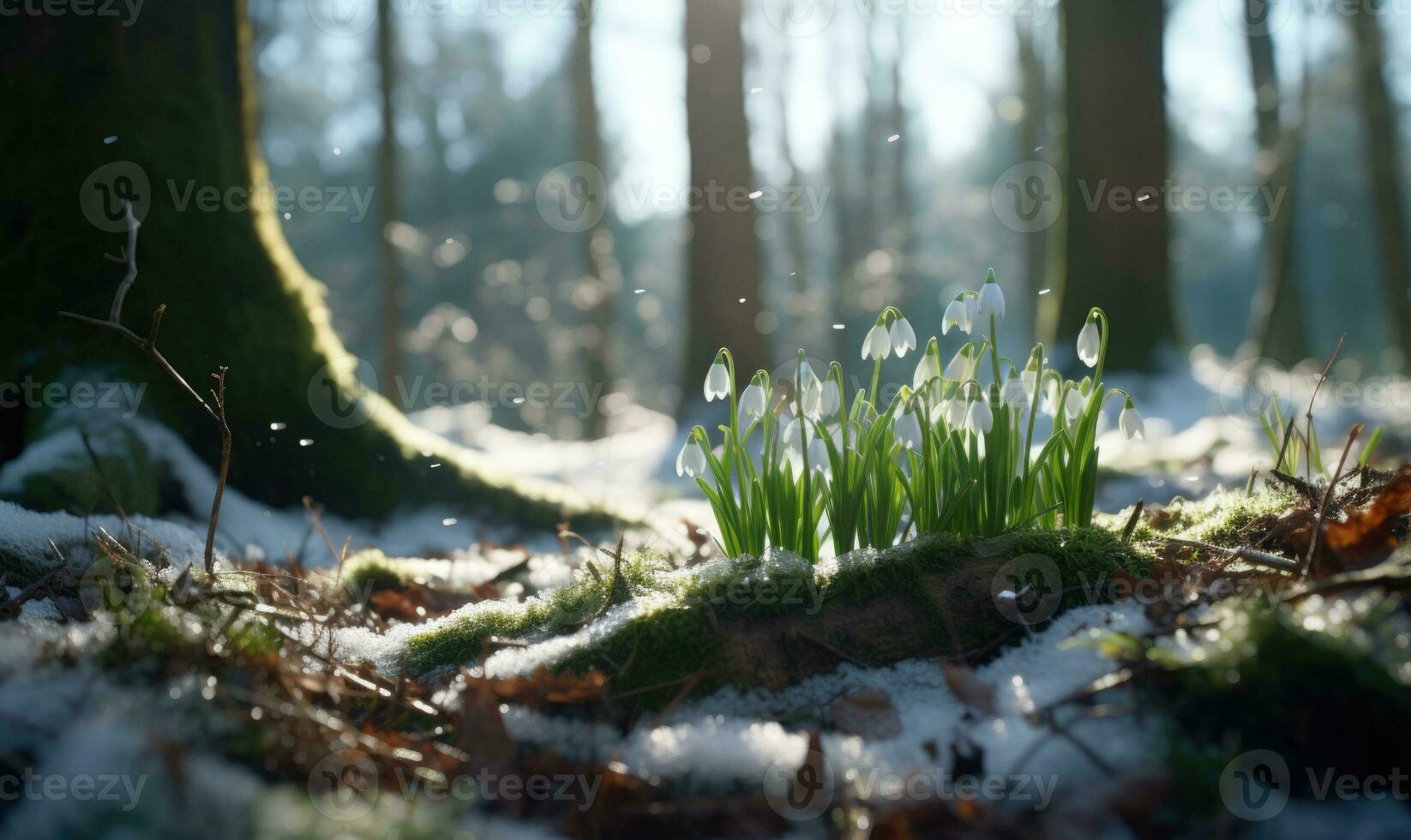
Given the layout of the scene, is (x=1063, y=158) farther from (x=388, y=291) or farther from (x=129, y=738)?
(x=388, y=291)

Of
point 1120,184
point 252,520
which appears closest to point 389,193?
point 1120,184

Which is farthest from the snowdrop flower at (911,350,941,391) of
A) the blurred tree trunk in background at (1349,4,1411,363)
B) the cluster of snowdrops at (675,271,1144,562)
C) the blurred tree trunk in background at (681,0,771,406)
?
the blurred tree trunk in background at (1349,4,1411,363)

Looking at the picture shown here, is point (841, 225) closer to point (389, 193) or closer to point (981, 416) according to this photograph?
point (389, 193)

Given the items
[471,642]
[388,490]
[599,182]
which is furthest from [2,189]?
[599,182]

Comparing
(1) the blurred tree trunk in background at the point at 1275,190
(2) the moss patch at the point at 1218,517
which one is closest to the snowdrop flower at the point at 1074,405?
(2) the moss patch at the point at 1218,517

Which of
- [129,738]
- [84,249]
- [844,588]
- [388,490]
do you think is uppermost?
[84,249]

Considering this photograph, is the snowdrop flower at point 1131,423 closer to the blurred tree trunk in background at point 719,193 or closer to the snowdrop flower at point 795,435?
the snowdrop flower at point 795,435

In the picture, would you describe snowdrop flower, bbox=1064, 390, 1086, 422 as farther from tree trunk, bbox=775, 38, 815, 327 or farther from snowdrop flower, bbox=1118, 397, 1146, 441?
tree trunk, bbox=775, 38, 815, 327

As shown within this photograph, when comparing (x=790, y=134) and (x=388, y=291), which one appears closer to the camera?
(x=388, y=291)
